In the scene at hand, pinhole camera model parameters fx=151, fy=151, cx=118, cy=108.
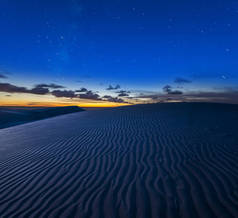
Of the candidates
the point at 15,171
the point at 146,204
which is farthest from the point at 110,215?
the point at 15,171

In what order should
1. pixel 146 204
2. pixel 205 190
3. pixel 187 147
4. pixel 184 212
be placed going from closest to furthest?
1. pixel 184 212
2. pixel 146 204
3. pixel 205 190
4. pixel 187 147

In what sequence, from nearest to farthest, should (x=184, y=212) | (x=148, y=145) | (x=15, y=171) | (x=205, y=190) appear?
(x=184, y=212) → (x=205, y=190) → (x=15, y=171) → (x=148, y=145)

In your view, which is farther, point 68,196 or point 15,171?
point 15,171

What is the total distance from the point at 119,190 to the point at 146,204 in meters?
0.68

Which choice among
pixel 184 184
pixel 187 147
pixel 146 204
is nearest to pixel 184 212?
pixel 146 204

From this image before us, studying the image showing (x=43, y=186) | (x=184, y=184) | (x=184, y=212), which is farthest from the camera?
(x=43, y=186)

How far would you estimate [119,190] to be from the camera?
320 cm

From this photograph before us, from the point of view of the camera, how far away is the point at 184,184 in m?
3.26

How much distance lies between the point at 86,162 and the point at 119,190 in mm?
1863

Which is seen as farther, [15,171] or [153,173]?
[15,171]

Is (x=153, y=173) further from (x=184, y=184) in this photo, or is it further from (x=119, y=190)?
(x=119, y=190)

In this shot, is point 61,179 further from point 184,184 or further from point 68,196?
point 184,184

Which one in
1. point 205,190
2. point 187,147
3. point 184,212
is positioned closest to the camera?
point 184,212

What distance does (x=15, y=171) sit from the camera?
14.7 ft
